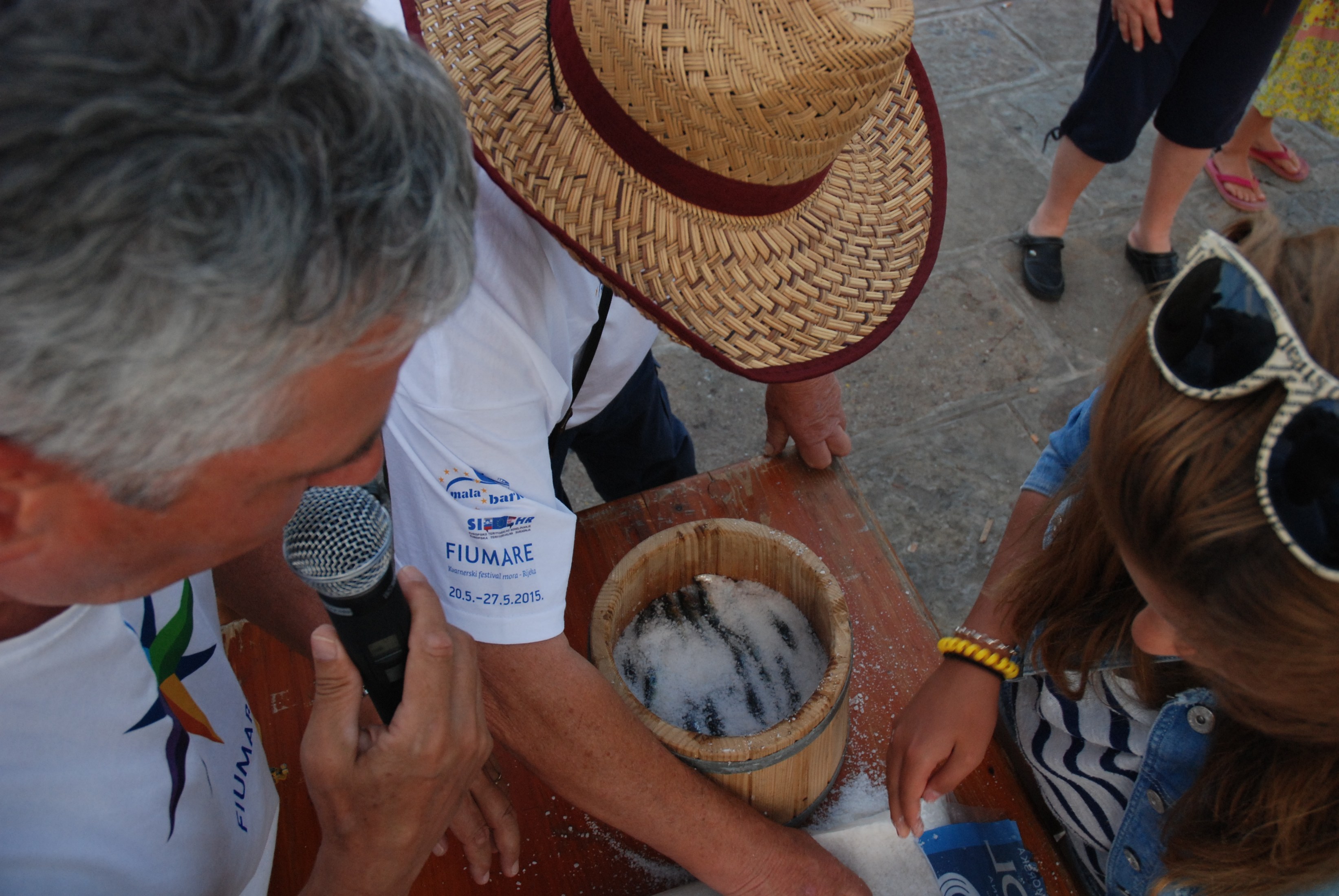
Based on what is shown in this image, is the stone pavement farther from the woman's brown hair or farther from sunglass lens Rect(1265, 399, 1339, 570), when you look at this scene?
sunglass lens Rect(1265, 399, 1339, 570)

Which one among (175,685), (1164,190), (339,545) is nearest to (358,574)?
(339,545)

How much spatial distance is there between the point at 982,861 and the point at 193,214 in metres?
1.25

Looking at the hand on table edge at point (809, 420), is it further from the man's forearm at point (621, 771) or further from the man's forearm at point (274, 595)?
the man's forearm at point (274, 595)

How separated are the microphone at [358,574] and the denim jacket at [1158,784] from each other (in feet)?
2.90

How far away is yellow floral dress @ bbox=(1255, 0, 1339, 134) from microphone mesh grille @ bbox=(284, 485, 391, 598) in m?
3.88

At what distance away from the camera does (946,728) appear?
3.88 ft

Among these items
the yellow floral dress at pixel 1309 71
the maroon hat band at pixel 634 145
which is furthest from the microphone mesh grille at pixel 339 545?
the yellow floral dress at pixel 1309 71

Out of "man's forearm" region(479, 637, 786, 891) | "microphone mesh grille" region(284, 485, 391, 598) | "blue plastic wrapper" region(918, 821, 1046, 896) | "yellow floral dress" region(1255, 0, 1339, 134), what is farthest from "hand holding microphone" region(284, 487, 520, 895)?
"yellow floral dress" region(1255, 0, 1339, 134)

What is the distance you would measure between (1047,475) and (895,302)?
408mm

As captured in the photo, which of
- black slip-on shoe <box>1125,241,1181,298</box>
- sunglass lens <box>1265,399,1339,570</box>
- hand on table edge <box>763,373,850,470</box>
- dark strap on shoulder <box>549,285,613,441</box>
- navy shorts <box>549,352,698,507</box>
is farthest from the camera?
black slip-on shoe <box>1125,241,1181,298</box>

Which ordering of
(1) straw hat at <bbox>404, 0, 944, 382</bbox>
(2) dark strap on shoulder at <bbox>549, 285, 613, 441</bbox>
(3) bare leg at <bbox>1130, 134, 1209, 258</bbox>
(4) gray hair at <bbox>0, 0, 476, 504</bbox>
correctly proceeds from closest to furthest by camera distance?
(4) gray hair at <bbox>0, 0, 476, 504</bbox> < (1) straw hat at <bbox>404, 0, 944, 382</bbox> < (2) dark strap on shoulder at <bbox>549, 285, 613, 441</bbox> < (3) bare leg at <bbox>1130, 134, 1209, 258</bbox>

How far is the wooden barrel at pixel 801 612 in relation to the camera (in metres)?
1.03

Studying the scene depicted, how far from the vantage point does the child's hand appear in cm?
117

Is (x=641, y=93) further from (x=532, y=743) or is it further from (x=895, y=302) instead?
(x=532, y=743)
